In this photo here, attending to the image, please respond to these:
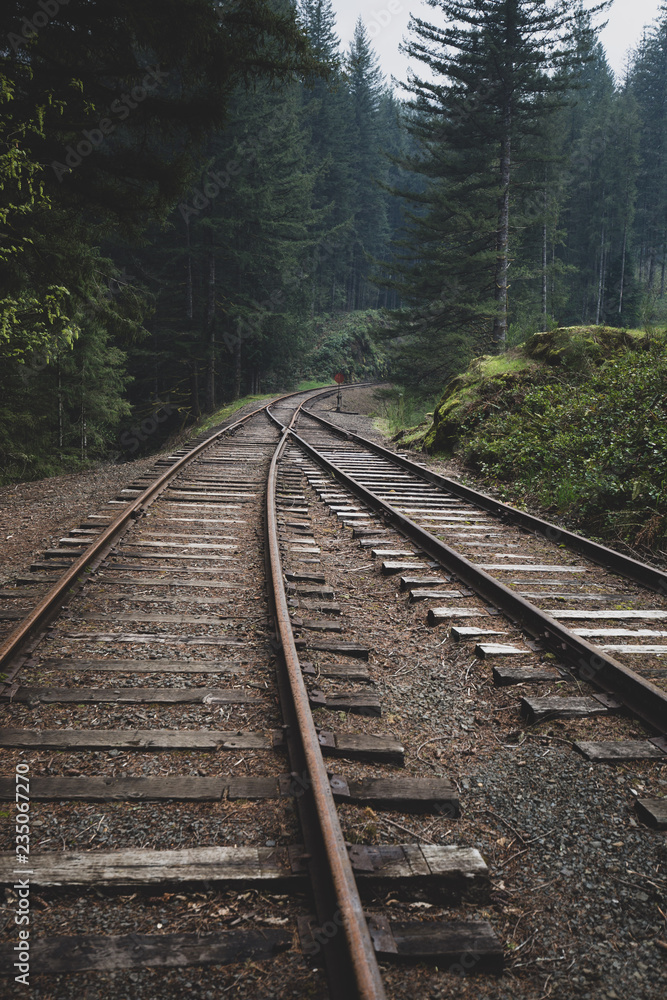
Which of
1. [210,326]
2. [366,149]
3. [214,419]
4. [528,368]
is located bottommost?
[214,419]

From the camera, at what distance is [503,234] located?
18.2 metres

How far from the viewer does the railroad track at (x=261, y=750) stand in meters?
1.65

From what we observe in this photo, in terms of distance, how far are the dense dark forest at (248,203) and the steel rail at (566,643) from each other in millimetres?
4844

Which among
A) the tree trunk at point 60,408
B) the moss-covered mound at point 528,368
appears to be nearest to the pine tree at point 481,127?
the moss-covered mound at point 528,368

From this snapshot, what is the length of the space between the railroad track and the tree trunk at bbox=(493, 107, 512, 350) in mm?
14130

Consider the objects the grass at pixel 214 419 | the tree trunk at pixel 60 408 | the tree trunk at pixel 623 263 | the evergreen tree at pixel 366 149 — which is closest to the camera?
the tree trunk at pixel 60 408

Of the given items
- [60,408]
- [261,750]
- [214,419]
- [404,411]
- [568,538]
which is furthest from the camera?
[214,419]

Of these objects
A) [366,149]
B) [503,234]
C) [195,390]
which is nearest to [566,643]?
[503,234]

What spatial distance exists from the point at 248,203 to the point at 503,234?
11686mm

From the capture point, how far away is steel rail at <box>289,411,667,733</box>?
291cm

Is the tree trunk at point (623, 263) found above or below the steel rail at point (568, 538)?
above

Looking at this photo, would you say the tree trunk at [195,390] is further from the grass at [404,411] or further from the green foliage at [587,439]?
the green foliage at [587,439]

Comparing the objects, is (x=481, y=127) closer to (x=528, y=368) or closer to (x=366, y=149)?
(x=528, y=368)

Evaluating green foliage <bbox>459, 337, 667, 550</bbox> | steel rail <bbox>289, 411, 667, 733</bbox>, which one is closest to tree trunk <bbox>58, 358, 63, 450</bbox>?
green foliage <bbox>459, 337, 667, 550</bbox>
